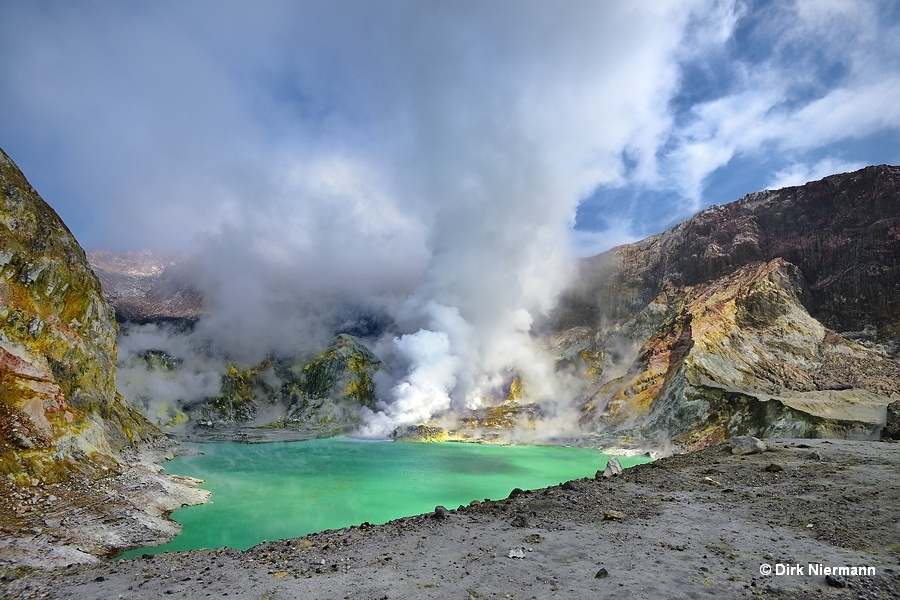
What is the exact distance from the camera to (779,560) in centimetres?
841

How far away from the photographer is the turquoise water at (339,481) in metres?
20.7

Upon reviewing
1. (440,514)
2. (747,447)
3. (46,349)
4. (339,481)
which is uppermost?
(46,349)

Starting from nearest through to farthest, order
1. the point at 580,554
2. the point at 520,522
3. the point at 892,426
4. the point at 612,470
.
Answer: the point at 580,554 < the point at 520,522 < the point at 612,470 < the point at 892,426

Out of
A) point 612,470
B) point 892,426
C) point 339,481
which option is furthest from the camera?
point 339,481

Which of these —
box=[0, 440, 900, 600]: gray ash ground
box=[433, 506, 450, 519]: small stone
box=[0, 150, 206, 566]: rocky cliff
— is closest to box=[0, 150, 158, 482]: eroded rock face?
box=[0, 150, 206, 566]: rocky cliff

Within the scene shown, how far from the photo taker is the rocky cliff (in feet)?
49.3

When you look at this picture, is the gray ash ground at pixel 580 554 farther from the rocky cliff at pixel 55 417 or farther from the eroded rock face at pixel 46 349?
the eroded rock face at pixel 46 349

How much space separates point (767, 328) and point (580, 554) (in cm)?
6147

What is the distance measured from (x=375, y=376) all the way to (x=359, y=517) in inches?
3042

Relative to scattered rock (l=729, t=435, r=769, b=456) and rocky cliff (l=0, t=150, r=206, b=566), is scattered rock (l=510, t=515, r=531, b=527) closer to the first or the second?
rocky cliff (l=0, t=150, r=206, b=566)

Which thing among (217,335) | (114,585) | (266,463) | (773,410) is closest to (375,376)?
(217,335)

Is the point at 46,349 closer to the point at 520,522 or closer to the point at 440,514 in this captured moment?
the point at 440,514

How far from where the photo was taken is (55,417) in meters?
20.6

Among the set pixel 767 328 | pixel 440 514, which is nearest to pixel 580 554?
pixel 440 514
